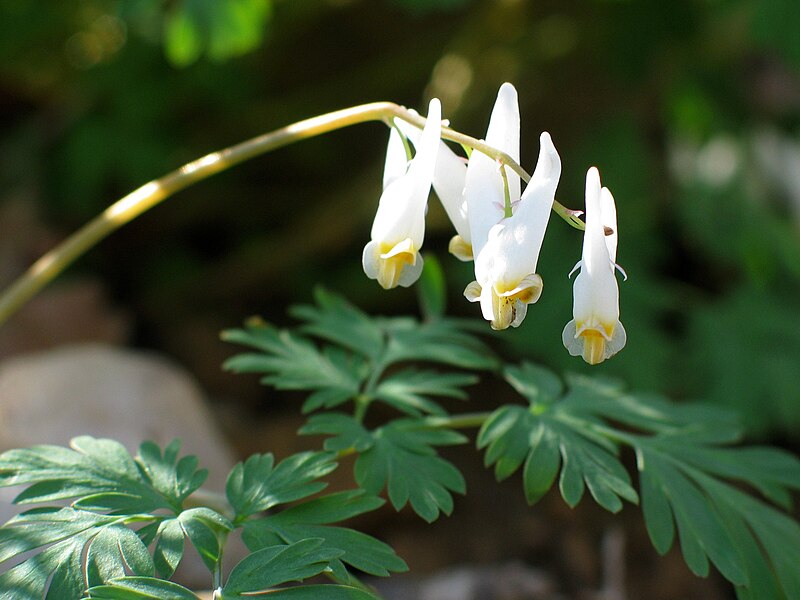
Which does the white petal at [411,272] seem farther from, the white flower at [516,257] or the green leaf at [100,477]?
the green leaf at [100,477]

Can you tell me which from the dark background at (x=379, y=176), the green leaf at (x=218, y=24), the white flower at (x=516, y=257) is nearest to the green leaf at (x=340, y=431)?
the white flower at (x=516, y=257)

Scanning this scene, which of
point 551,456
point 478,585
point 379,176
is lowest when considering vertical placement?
point 478,585

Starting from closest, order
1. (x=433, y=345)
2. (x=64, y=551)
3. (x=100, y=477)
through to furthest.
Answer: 1. (x=64, y=551)
2. (x=100, y=477)
3. (x=433, y=345)

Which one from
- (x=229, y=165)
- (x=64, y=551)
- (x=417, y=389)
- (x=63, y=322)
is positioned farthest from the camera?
(x=63, y=322)

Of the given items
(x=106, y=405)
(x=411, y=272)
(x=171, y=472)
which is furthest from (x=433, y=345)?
(x=106, y=405)

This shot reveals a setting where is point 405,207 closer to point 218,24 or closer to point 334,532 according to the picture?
point 334,532

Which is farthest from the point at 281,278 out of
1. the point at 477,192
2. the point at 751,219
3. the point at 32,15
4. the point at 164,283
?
the point at 477,192
